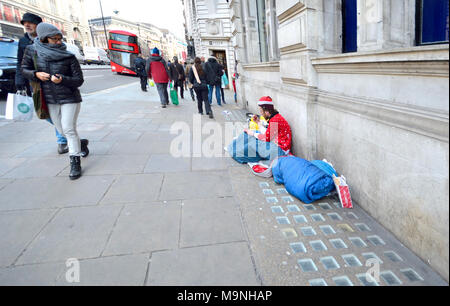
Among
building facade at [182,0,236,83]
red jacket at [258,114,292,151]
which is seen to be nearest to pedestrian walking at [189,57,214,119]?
red jacket at [258,114,292,151]

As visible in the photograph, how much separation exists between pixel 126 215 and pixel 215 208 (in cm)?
94

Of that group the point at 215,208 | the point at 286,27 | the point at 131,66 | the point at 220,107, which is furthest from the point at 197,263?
the point at 131,66

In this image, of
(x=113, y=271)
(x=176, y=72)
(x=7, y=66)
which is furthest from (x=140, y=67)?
(x=113, y=271)

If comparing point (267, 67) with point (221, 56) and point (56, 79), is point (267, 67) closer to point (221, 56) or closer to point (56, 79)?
point (56, 79)

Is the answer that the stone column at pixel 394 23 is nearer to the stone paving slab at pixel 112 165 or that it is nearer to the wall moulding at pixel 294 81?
the wall moulding at pixel 294 81

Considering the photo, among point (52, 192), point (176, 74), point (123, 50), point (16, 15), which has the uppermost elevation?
point (16, 15)

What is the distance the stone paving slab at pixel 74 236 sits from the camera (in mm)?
2273

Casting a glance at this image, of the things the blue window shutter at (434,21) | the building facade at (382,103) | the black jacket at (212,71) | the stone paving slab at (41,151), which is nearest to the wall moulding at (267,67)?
the building facade at (382,103)

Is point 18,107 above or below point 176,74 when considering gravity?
below

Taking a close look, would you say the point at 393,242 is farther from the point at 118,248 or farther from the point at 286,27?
the point at 286,27

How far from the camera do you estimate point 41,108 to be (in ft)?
12.5

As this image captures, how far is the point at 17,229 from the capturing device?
8.71 ft

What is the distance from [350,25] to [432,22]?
49.6 inches

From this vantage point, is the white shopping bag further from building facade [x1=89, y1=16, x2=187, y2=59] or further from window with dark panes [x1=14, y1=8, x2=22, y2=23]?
building facade [x1=89, y1=16, x2=187, y2=59]
